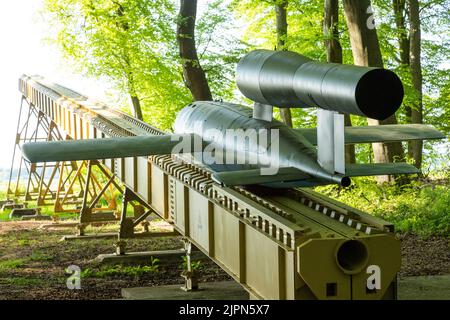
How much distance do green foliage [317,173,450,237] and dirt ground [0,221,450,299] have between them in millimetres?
620

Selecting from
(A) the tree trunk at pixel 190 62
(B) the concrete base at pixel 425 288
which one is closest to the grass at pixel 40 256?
(A) the tree trunk at pixel 190 62

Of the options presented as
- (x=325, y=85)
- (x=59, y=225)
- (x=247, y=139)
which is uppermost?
(x=325, y=85)

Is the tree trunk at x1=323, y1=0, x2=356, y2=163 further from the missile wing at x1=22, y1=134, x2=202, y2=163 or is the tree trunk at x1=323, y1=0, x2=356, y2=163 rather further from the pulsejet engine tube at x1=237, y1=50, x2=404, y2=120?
the pulsejet engine tube at x1=237, y1=50, x2=404, y2=120

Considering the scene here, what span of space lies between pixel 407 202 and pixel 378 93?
1370cm

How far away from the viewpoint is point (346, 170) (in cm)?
995

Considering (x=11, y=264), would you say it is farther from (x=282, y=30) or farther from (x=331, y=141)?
(x=282, y=30)

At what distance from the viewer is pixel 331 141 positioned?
920cm

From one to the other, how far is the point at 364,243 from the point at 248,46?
27156 millimetres

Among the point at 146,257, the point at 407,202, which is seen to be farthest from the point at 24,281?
the point at 407,202

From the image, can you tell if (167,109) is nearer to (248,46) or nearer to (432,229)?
(248,46)

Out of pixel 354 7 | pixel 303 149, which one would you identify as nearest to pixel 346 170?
pixel 303 149

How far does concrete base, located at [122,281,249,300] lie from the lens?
14.1 m

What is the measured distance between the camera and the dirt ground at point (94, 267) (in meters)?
15.4

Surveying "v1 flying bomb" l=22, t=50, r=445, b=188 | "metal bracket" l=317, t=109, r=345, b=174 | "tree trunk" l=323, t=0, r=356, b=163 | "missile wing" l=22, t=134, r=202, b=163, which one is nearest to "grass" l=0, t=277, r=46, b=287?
"v1 flying bomb" l=22, t=50, r=445, b=188
